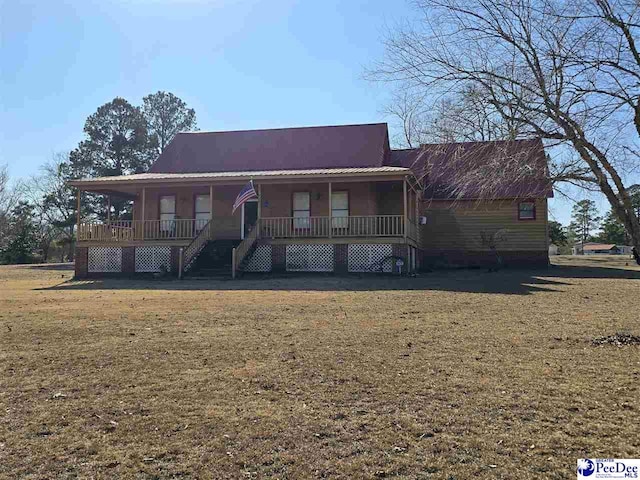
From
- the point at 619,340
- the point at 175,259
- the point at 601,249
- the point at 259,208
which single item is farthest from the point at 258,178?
the point at 601,249

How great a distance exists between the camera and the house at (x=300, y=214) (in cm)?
2000

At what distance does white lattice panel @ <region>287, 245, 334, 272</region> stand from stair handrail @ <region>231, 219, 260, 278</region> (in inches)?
55.3

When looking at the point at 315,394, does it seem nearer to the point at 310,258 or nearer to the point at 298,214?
the point at 310,258

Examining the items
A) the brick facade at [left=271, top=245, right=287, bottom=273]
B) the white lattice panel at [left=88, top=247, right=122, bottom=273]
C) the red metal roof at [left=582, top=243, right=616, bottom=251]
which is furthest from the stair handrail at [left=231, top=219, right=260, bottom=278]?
the red metal roof at [left=582, top=243, right=616, bottom=251]

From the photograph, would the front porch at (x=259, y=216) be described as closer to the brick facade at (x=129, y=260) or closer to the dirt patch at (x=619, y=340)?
the brick facade at (x=129, y=260)

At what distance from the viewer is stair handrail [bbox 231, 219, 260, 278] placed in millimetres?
18594

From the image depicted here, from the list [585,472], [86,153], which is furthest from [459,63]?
[86,153]

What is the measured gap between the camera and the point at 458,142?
8430 mm

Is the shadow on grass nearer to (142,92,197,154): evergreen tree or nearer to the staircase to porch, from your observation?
the staircase to porch

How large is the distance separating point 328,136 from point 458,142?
17.5 metres

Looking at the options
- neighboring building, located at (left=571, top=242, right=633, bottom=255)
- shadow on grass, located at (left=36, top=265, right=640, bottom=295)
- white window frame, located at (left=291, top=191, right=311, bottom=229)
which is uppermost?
white window frame, located at (left=291, top=191, right=311, bottom=229)

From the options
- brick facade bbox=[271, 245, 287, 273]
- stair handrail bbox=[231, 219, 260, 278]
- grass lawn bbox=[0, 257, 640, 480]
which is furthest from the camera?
brick facade bbox=[271, 245, 287, 273]

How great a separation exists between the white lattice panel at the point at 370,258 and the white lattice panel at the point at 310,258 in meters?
0.79

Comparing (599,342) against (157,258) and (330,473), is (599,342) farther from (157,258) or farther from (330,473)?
(157,258)
